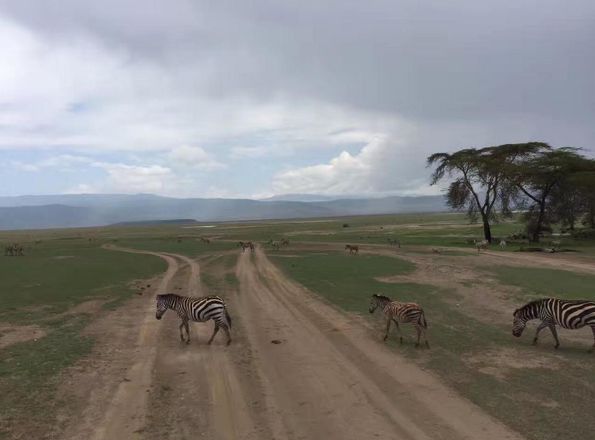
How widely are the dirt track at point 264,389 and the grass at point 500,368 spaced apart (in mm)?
641

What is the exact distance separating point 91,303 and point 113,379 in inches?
479

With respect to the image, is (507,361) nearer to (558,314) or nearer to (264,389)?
(558,314)

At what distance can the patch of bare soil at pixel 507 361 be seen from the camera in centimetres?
1233

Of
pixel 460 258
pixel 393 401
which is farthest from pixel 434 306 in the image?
pixel 460 258

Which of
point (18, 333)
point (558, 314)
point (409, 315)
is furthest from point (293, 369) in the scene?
point (18, 333)

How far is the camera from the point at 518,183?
2299 inches

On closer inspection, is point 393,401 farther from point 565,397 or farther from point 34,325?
point 34,325

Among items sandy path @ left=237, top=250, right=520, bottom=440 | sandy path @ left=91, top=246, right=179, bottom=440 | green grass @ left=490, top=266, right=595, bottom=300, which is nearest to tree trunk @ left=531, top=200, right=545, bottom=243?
green grass @ left=490, top=266, right=595, bottom=300

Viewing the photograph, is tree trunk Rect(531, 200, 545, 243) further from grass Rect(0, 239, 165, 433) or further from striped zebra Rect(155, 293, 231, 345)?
striped zebra Rect(155, 293, 231, 345)

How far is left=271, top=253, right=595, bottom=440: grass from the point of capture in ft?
30.5

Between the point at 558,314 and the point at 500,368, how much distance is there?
3.40 meters

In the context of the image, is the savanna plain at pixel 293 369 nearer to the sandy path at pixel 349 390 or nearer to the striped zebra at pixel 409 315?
the sandy path at pixel 349 390

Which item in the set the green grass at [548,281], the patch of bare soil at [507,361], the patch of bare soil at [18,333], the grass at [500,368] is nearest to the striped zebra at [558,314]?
the grass at [500,368]

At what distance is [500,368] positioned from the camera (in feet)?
40.8
